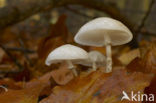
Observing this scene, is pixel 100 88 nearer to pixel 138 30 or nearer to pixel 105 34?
pixel 105 34

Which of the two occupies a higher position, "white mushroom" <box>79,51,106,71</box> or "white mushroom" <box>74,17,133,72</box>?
"white mushroom" <box>74,17,133,72</box>

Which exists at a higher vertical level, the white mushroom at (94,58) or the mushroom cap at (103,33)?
the mushroom cap at (103,33)

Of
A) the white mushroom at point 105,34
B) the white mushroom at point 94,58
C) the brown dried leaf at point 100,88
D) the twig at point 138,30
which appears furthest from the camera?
the twig at point 138,30

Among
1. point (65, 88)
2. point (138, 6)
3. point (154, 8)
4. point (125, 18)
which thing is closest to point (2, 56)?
point (125, 18)

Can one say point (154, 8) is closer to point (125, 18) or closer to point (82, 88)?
point (125, 18)

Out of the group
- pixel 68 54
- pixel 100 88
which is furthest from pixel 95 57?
pixel 100 88

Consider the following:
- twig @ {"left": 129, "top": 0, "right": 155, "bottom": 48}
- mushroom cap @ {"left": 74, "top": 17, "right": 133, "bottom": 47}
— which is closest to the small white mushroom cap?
mushroom cap @ {"left": 74, "top": 17, "right": 133, "bottom": 47}

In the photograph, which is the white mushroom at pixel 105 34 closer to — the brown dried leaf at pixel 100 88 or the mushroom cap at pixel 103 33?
the mushroom cap at pixel 103 33

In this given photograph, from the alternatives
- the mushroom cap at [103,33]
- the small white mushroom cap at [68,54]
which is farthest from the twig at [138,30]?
the small white mushroom cap at [68,54]

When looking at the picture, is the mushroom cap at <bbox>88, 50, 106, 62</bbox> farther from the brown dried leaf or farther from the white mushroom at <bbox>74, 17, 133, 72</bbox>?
the brown dried leaf
